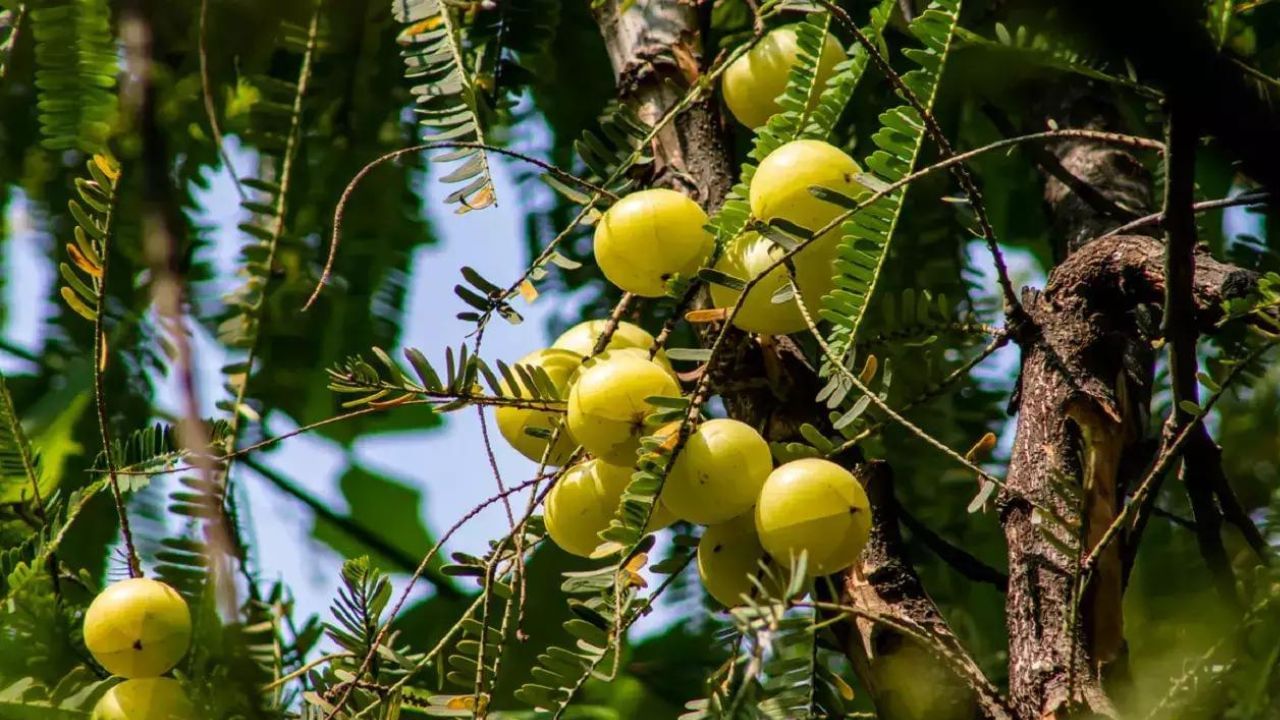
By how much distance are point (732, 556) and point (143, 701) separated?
0.41 metres

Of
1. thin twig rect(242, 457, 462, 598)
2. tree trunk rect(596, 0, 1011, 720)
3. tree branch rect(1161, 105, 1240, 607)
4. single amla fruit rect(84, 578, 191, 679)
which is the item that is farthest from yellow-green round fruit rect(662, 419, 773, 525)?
thin twig rect(242, 457, 462, 598)

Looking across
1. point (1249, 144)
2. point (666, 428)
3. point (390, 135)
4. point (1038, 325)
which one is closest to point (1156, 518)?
point (1038, 325)

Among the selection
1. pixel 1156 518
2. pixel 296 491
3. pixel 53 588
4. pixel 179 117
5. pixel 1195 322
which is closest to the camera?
pixel 1195 322

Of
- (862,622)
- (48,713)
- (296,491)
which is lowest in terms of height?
(296,491)

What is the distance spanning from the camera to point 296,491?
1439mm

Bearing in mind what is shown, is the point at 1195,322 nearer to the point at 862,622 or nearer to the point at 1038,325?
the point at 1038,325

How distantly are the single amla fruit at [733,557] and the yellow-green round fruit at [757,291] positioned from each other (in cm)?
12

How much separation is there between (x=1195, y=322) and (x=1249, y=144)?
0.45 metres

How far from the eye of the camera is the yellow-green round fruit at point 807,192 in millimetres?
718

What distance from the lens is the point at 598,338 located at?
2.63 feet

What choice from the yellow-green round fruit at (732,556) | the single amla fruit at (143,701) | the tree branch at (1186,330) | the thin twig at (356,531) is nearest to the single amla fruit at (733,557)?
the yellow-green round fruit at (732,556)

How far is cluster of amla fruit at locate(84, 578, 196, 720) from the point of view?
2.64 feet

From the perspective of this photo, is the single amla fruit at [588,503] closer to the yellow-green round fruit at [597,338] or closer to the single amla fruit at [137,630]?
the yellow-green round fruit at [597,338]

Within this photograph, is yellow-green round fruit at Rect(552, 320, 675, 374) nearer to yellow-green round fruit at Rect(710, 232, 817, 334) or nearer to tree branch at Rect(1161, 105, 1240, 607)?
yellow-green round fruit at Rect(710, 232, 817, 334)
